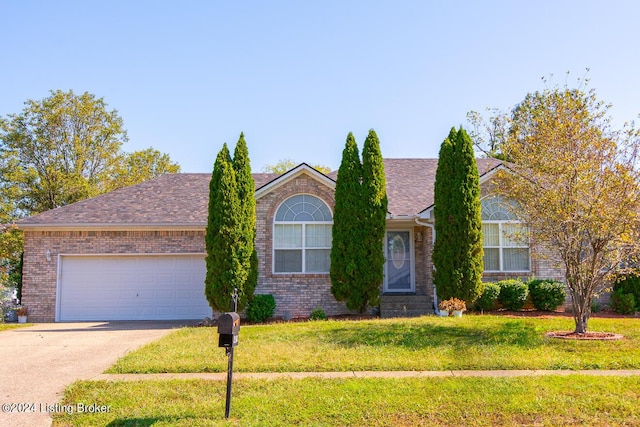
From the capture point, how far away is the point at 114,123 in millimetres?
32875

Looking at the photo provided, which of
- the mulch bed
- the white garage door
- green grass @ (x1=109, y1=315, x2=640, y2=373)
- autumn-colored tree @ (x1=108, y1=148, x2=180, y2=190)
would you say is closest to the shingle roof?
the white garage door

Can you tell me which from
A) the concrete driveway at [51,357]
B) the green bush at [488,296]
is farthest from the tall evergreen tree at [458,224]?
the concrete driveway at [51,357]

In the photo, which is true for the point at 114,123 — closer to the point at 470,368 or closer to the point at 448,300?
the point at 448,300

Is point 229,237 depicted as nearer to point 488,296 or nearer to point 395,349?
point 395,349

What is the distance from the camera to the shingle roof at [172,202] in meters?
17.5

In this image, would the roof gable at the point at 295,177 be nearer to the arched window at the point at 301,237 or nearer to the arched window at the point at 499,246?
the arched window at the point at 301,237

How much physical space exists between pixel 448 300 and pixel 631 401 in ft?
27.7

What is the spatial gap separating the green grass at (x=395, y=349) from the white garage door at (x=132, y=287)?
466cm

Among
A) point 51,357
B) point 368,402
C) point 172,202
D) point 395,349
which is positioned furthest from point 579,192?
point 172,202

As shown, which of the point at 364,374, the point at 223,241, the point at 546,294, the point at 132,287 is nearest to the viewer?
the point at 364,374

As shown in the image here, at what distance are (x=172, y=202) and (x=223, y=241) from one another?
15.8 ft

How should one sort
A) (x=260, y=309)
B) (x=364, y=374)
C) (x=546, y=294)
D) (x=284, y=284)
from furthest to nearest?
1. (x=284, y=284)
2. (x=546, y=294)
3. (x=260, y=309)
4. (x=364, y=374)

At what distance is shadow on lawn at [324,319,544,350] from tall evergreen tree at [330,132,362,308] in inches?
125

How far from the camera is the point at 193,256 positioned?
17.8 meters
